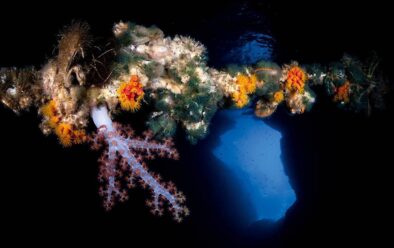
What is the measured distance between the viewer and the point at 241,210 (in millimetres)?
19812

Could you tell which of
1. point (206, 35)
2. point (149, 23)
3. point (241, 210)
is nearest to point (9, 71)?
point (149, 23)

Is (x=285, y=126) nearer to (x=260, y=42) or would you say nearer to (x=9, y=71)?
(x=260, y=42)

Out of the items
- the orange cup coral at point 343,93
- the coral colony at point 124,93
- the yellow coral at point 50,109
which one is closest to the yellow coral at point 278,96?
the coral colony at point 124,93

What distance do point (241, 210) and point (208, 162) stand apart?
4.67 m

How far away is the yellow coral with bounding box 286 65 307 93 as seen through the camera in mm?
6715

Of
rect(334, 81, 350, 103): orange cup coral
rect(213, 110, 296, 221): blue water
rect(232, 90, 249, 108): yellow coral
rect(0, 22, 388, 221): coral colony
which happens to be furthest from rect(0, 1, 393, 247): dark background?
rect(232, 90, 249, 108): yellow coral

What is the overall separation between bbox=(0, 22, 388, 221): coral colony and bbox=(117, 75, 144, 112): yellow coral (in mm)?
15

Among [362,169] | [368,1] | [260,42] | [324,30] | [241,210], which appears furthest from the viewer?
[241,210]

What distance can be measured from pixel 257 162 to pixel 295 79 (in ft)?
37.6

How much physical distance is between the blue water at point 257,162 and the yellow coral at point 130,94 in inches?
426

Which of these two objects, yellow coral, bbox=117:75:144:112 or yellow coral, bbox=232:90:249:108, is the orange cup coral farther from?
yellow coral, bbox=117:75:144:112

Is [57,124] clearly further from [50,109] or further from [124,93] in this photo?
[124,93]

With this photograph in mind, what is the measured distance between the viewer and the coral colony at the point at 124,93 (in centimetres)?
386

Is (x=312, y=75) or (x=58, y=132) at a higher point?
(x=312, y=75)
